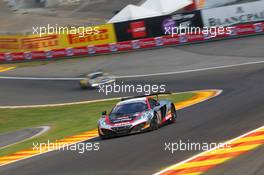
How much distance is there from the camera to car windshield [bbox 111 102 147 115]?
18781 millimetres

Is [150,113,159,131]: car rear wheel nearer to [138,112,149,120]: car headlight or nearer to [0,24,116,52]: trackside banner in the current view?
[138,112,149,120]: car headlight

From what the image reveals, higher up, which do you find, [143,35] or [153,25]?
[153,25]

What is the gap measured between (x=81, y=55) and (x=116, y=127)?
2806 cm

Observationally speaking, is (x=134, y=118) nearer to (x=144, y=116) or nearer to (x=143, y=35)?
(x=144, y=116)

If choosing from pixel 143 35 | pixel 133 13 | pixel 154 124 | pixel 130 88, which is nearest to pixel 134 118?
pixel 154 124

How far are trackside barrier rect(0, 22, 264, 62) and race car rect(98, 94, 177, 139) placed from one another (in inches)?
937

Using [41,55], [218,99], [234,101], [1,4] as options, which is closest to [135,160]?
[234,101]

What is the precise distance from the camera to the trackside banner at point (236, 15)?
42.7 m

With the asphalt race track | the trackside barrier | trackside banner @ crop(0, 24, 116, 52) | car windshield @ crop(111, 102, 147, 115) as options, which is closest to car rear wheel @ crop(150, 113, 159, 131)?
the asphalt race track

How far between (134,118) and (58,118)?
1067cm

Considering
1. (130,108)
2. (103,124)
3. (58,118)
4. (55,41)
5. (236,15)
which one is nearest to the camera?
(103,124)

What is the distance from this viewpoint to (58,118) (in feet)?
92.5

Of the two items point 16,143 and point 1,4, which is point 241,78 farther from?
point 1,4

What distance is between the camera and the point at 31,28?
58875 millimetres
